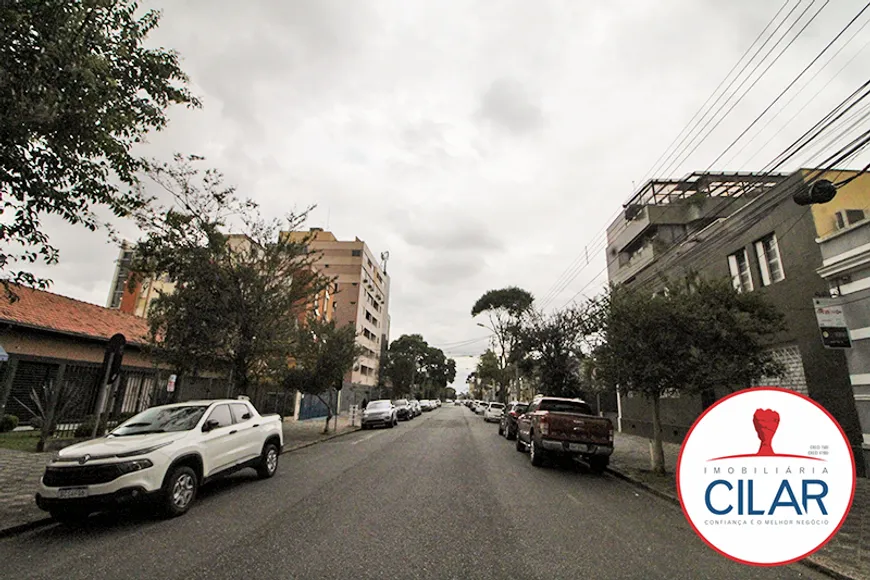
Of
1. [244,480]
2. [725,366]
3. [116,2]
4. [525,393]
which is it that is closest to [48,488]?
[244,480]

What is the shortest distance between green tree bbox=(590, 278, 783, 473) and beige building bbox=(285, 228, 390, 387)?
36.9 meters

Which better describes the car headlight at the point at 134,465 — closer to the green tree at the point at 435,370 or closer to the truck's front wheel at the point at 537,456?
the truck's front wheel at the point at 537,456

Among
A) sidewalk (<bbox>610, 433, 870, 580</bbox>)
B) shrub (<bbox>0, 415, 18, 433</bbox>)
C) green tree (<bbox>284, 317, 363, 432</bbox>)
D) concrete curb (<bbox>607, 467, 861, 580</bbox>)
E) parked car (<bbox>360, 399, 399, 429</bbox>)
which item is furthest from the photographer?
parked car (<bbox>360, 399, 399, 429</bbox>)

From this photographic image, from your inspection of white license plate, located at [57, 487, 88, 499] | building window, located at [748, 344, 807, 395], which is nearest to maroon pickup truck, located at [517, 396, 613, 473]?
building window, located at [748, 344, 807, 395]

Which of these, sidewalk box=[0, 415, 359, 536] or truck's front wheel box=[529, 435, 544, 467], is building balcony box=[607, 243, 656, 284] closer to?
truck's front wheel box=[529, 435, 544, 467]

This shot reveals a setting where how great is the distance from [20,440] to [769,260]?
72.4ft

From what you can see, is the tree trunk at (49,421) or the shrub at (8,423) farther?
the shrub at (8,423)

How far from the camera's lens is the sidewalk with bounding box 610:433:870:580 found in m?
4.56

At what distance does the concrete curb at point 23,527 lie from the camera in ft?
17.2

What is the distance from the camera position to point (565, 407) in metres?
12.2

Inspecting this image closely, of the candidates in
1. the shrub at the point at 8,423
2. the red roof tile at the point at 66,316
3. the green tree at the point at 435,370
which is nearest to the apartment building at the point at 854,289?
the red roof tile at the point at 66,316

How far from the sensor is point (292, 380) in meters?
18.3

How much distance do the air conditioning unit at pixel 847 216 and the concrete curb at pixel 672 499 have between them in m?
8.43

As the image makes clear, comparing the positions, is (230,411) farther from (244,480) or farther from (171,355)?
(171,355)
